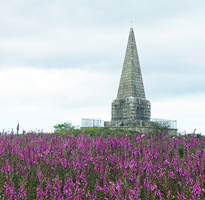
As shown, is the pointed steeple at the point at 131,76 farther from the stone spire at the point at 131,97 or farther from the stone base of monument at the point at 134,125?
the stone base of monument at the point at 134,125

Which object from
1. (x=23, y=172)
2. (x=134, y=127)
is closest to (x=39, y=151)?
(x=23, y=172)

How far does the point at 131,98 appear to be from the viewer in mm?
29938

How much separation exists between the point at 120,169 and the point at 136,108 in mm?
25899

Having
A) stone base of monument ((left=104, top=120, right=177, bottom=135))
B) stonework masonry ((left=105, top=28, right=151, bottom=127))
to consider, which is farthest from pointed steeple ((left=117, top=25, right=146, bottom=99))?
stone base of monument ((left=104, top=120, right=177, bottom=135))

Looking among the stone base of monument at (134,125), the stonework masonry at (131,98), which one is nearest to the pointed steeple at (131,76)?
the stonework masonry at (131,98)

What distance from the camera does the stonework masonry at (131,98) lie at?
30.1 m

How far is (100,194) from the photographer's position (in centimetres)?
394

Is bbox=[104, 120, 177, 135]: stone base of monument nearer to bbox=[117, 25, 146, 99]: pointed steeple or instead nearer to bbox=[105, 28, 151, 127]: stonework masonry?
bbox=[105, 28, 151, 127]: stonework masonry

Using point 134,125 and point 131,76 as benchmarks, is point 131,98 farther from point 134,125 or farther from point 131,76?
point 134,125

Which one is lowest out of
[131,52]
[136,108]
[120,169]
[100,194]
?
[100,194]

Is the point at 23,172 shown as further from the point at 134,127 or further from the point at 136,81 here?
the point at 136,81

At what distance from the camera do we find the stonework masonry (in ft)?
98.8

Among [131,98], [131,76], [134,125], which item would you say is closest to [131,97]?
[131,98]

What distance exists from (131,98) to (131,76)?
2647mm
